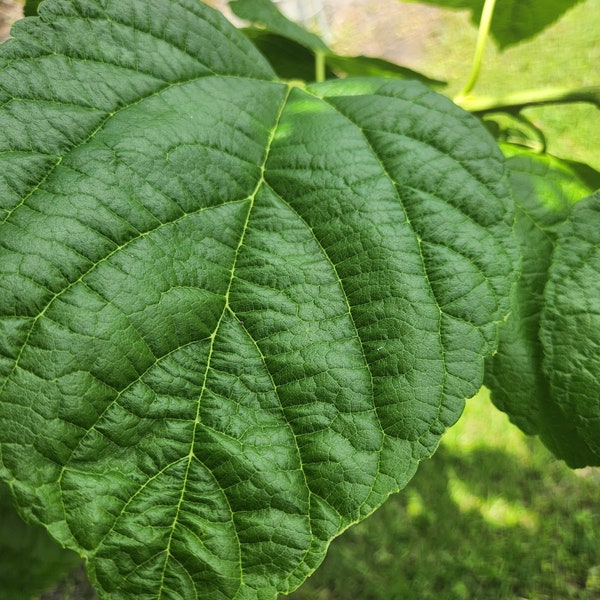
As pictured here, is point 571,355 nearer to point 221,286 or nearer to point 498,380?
point 498,380

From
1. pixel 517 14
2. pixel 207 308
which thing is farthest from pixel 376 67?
pixel 207 308

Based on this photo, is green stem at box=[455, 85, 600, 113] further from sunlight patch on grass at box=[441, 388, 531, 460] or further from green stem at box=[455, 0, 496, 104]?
sunlight patch on grass at box=[441, 388, 531, 460]

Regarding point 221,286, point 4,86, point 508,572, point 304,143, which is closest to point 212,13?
point 304,143

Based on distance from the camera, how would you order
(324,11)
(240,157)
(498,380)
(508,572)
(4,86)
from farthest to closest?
1. (324,11)
2. (508,572)
3. (498,380)
4. (240,157)
5. (4,86)

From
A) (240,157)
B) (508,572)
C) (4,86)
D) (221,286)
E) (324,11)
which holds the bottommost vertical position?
(508,572)

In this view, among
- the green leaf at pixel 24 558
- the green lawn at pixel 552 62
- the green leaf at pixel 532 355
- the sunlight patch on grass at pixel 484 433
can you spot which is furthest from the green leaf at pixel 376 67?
the green lawn at pixel 552 62

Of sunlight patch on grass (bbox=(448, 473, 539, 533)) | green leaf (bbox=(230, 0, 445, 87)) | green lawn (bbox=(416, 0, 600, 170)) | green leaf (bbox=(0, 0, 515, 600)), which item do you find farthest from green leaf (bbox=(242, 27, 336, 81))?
green lawn (bbox=(416, 0, 600, 170))
